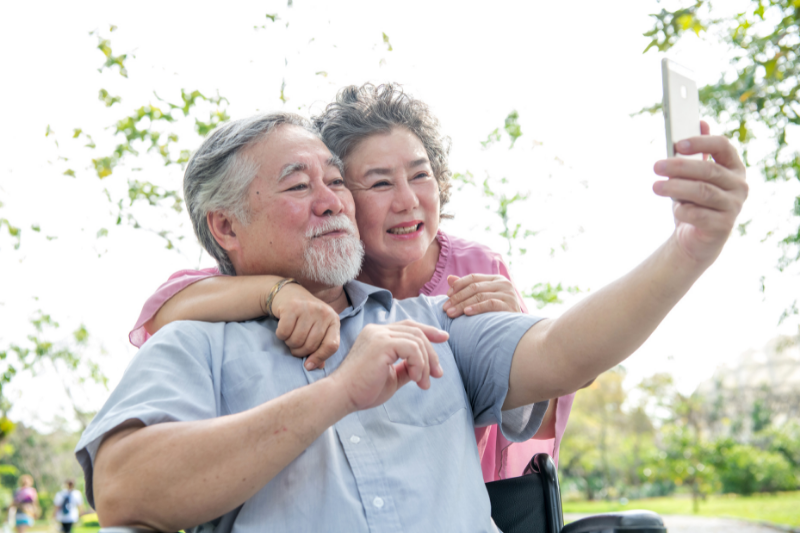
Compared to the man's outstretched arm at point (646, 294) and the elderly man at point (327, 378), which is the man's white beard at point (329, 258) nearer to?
the elderly man at point (327, 378)

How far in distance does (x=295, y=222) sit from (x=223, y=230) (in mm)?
321

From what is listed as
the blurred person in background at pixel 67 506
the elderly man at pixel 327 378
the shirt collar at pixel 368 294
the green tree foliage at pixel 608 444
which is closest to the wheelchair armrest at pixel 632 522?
the elderly man at pixel 327 378

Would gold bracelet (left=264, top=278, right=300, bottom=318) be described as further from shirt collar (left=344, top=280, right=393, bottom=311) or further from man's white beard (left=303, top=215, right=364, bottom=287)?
shirt collar (left=344, top=280, right=393, bottom=311)

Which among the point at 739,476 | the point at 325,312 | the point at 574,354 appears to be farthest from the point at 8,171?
the point at 739,476

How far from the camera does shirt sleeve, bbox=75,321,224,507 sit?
145 centimetres

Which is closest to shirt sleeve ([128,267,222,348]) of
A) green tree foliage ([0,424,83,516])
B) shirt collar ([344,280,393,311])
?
shirt collar ([344,280,393,311])

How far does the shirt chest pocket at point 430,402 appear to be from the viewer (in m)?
1.75

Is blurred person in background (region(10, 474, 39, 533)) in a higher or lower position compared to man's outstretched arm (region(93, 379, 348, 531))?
lower

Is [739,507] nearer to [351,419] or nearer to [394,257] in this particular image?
[394,257]

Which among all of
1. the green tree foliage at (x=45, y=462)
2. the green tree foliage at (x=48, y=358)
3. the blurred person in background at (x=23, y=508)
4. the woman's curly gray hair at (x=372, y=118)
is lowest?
the green tree foliage at (x=45, y=462)

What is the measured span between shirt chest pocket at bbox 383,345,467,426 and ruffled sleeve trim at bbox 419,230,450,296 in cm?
83

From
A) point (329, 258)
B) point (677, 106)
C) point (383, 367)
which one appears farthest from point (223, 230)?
point (677, 106)

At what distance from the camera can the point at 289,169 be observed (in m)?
2.08

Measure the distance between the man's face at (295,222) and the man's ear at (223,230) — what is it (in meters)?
0.04
